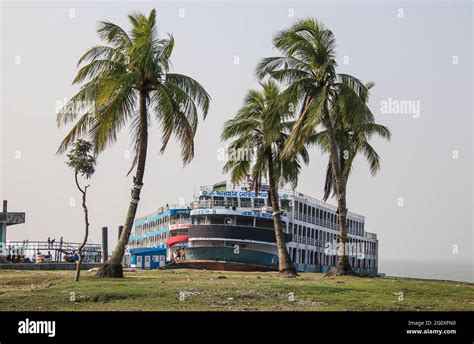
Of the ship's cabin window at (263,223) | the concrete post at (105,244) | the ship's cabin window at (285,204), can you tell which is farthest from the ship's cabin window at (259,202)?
the concrete post at (105,244)

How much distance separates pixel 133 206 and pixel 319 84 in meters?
9.49

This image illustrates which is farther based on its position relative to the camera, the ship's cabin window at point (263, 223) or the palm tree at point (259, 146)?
the ship's cabin window at point (263, 223)

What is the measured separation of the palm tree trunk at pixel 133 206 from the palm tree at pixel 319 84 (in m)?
5.93

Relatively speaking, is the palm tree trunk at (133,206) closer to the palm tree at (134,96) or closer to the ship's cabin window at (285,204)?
the palm tree at (134,96)

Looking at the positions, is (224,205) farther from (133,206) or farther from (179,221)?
(133,206)

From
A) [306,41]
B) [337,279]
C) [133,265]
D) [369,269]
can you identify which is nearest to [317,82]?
[306,41]

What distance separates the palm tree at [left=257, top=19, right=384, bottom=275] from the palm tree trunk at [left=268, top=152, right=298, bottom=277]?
13.0 feet

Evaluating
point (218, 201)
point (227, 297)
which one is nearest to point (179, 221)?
point (218, 201)

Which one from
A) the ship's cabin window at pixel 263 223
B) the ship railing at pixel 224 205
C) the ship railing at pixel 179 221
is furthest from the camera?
the ship railing at pixel 179 221


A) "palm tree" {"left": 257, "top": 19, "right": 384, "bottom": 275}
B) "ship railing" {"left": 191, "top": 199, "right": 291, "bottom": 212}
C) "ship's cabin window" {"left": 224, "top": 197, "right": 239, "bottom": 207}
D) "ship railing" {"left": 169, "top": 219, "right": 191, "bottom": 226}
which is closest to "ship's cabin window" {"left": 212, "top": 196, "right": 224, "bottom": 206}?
"ship railing" {"left": 191, "top": 199, "right": 291, "bottom": 212}

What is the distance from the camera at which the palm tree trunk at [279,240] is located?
34031mm

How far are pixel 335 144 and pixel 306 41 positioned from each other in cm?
455

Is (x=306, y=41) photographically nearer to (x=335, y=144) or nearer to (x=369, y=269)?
(x=335, y=144)

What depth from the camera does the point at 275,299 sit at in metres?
20.0
